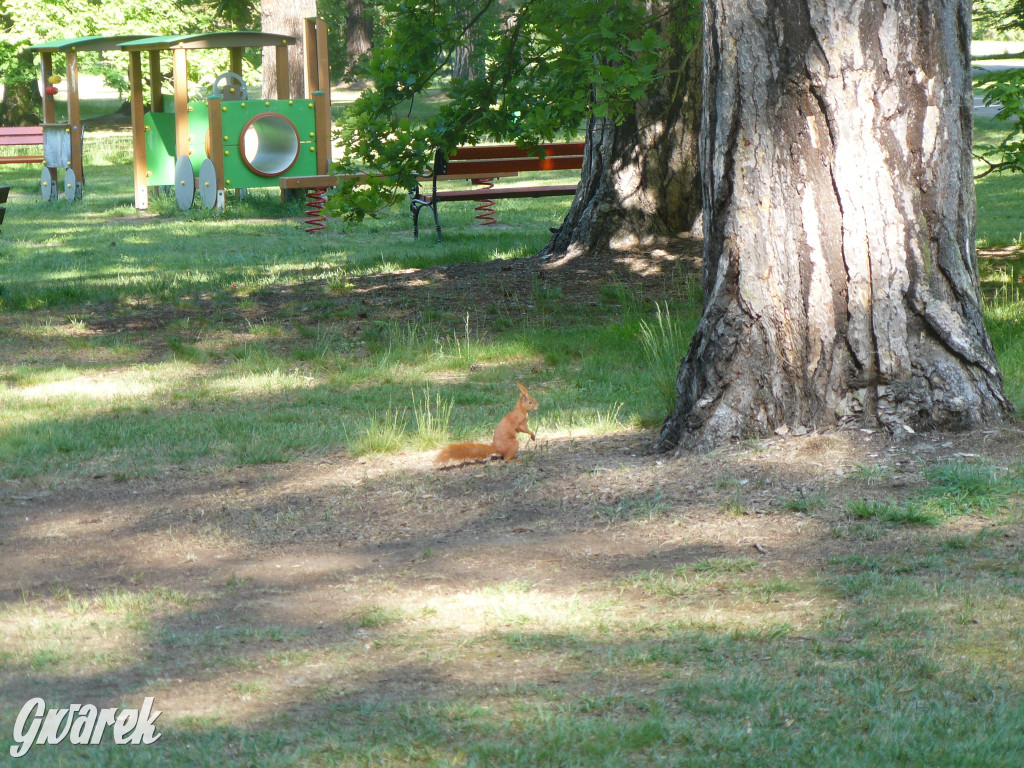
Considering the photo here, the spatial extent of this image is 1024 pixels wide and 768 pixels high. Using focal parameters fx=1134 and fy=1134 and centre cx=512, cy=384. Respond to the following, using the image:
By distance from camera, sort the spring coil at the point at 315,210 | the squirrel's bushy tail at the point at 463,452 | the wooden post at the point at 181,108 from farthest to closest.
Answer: the wooden post at the point at 181,108
the spring coil at the point at 315,210
the squirrel's bushy tail at the point at 463,452

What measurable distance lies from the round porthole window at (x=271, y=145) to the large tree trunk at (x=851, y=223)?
46.4 feet

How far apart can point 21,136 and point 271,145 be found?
11764 millimetres

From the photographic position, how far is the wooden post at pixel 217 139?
56.1 feet

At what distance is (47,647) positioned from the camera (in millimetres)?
3264

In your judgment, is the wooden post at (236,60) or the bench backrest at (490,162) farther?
the wooden post at (236,60)

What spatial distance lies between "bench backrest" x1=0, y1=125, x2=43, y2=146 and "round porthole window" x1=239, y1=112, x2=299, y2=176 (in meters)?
11.2

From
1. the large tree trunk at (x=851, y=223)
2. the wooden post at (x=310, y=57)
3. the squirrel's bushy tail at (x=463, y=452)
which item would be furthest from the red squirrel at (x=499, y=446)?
the wooden post at (x=310, y=57)

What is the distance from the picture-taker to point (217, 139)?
56.2ft

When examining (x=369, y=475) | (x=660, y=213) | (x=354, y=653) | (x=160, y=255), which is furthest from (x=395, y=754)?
(x=160, y=255)

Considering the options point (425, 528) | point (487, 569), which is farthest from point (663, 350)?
point (487, 569)

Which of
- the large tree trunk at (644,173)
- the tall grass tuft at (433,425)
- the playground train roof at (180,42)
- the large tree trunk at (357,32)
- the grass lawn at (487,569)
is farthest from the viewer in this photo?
the large tree trunk at (357,32)

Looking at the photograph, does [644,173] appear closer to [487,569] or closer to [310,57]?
[487,569]

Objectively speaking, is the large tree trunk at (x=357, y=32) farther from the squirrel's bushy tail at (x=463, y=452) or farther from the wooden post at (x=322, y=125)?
the squirrel's bushy tail at (x=463, y=452)

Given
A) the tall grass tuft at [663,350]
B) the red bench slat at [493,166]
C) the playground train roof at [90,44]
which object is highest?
the playground train roof at [90,44]
